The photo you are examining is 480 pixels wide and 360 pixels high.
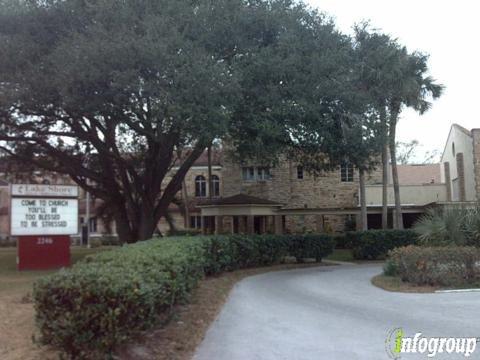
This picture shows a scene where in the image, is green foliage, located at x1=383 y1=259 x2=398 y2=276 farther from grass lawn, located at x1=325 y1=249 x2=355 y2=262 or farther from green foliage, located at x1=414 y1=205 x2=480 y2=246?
grass lawn, located at x1=325 y1=249 x2=355 y2=262

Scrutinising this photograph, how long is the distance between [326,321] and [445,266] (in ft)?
18.6

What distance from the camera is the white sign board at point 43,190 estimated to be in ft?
57.9

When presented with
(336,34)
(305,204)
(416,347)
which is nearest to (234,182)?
(305,204)

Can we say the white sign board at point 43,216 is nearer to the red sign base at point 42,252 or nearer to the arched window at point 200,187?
the red sign base at point 42,252

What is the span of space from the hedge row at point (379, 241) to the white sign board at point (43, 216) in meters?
13.9

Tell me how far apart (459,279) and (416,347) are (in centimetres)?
690

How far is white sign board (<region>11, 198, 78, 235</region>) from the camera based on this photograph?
17859mm

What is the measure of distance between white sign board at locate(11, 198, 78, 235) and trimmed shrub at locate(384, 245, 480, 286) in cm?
1089

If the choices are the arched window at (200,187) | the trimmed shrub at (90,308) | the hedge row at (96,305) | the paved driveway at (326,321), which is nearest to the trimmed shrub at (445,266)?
the paved driveway at (326,321)

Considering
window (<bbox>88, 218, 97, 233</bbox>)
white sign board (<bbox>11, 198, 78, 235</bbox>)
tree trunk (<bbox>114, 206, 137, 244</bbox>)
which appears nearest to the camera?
white sign board (<bbox>11, 198, 78, 235</bbox>)

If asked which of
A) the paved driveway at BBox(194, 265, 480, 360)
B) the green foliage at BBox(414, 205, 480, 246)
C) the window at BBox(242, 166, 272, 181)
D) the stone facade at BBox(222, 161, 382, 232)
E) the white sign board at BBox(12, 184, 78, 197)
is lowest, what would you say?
the paved driveway at BBox(194, 265, 480, 360)

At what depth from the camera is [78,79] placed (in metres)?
16.3

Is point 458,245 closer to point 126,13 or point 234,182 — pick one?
point 126,13

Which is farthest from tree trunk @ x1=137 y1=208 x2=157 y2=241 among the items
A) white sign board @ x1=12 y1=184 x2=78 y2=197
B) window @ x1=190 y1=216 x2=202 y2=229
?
window @ x1=190 y1=216 x2=202 y2=229
